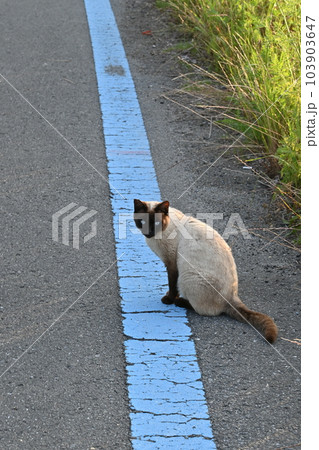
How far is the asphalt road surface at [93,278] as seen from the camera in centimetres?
296

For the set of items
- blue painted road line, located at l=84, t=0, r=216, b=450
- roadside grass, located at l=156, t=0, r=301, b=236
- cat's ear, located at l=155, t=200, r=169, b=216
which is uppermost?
roadside grass, located at l=156, t=0, r=301, b=236

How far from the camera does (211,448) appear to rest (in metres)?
2.79

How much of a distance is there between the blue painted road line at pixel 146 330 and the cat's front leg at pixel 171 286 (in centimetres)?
4

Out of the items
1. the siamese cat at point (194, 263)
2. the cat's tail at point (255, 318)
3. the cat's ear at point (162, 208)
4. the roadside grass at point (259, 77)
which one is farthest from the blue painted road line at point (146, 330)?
Answer: the roadside grass at point (259, 77)

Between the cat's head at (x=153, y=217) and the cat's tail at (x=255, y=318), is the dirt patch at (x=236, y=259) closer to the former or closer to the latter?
the cat's tail at (x=255, y=318)

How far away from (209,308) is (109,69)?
401 centimetres

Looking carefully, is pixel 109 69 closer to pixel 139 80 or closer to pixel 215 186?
pixel 139 80

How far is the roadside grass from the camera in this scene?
16.0 ft

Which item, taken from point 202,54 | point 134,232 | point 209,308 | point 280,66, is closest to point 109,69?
point 202,54

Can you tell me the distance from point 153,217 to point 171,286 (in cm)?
38
